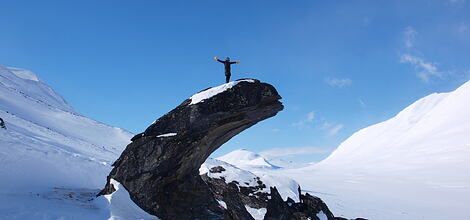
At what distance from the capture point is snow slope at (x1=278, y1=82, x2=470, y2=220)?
43853 mm

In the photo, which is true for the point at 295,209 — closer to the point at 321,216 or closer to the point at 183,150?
the point at 321,216

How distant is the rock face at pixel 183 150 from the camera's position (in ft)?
50.0

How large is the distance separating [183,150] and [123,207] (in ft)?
14.1

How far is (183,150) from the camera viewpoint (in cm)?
1596

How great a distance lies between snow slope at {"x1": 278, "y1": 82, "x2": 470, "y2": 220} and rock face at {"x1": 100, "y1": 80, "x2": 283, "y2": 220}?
2674 centimetres

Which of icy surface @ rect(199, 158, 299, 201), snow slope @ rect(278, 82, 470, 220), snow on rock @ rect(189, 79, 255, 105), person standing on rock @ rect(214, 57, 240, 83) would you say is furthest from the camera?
snow slope @ rect(278, 82, 470, 220)

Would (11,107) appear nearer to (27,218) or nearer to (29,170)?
(29,170)

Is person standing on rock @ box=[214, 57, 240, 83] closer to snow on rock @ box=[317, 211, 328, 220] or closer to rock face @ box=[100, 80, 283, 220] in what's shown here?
rock face @ box=[100, 80, 283, 220]

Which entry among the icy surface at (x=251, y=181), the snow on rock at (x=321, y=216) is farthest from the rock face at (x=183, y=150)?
the icy surface at (x=251, y=181)

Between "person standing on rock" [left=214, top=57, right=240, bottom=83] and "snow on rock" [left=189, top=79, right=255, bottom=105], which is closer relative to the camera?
"snow on rock" [left=189, top=79, right=255, bottom=105]

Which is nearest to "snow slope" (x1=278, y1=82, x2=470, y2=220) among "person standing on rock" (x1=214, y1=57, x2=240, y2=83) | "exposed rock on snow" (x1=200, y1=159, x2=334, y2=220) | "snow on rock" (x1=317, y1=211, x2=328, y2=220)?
"exposed rock on snow" (x1=200, y1=159, x2=334, y2=220)

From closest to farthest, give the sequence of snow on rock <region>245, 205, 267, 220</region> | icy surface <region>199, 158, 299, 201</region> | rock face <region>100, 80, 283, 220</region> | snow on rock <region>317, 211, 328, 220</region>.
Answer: rock face <region>100, 80, 283, 220</region> → snow on rock <region>317, 211, 328, 220</region> → snow on rock <region>245, 205, 267, 220</region> → icy surface <region>199, 158, 299, 201</region>

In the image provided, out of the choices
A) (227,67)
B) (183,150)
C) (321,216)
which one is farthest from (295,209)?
(227,67)

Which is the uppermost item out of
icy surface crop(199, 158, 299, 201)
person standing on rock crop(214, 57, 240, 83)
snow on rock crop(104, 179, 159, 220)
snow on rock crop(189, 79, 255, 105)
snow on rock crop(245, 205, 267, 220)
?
person standing on rock crop(214, 57, 240, 83)
